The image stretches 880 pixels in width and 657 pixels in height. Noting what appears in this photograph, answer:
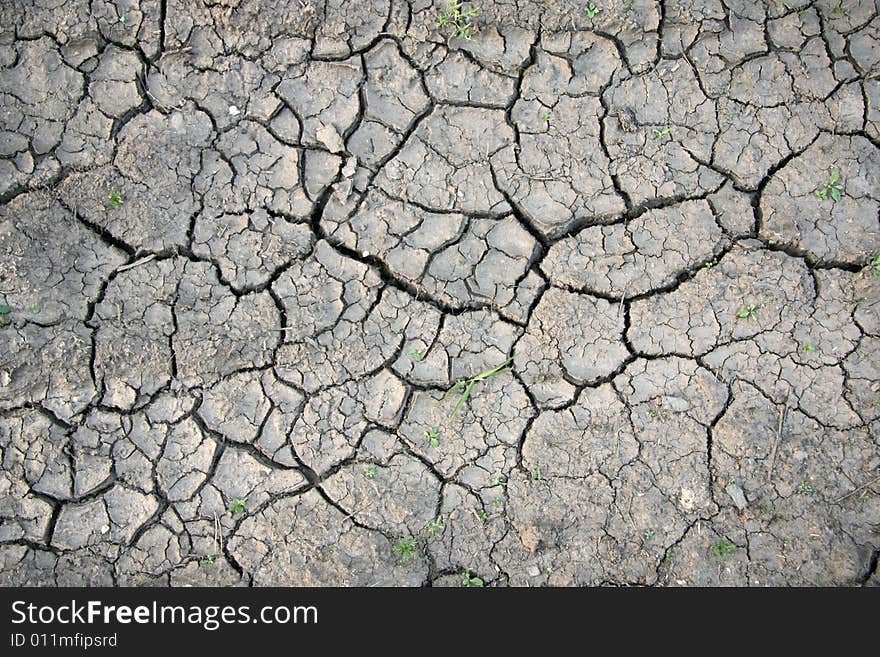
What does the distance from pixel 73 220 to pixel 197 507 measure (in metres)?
1.34

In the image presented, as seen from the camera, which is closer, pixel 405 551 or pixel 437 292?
pixel 405 551

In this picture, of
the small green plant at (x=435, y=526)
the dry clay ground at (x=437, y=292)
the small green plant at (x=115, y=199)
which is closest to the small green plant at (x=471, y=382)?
the dry clay ground at (x=437, y=292)

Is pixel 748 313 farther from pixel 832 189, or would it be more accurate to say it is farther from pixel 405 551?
pixel 405 551

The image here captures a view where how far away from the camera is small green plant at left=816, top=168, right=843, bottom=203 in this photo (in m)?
3.32

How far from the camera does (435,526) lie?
10.3 feet

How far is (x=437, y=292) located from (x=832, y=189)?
176 centimetres

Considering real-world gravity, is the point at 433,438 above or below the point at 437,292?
below

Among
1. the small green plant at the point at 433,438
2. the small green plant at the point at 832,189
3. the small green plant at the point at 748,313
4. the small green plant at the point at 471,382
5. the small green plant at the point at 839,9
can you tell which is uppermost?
the small green plant at the point at 839,9

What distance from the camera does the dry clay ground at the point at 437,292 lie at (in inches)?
124

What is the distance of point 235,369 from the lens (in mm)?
3236

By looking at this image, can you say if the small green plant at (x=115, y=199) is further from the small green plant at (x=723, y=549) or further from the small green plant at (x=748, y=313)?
the small green plant at (x=723, y=549)

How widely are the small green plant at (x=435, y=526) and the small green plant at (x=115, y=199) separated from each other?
1904 mm

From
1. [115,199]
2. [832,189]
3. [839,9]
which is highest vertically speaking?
[839,9]

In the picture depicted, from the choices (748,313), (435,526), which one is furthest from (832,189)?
(435,526)
